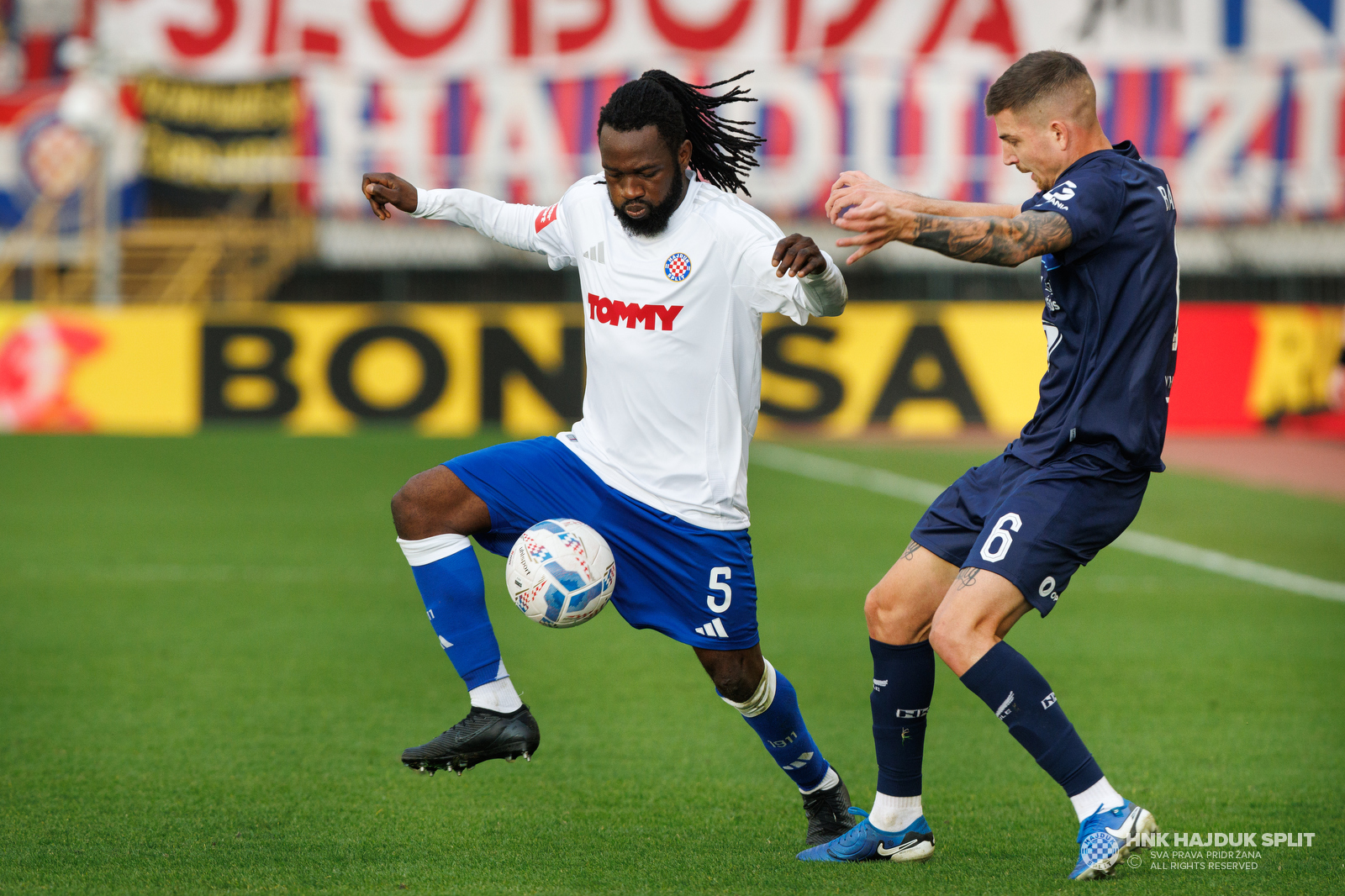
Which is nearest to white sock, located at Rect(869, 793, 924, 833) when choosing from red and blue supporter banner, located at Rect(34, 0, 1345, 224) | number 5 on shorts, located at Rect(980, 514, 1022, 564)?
number 5 on shorts, located at Rect(980, 514, 1022, 564)

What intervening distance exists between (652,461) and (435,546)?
0.74 meters

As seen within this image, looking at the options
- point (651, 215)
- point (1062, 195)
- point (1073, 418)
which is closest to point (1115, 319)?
point (1073, 418)

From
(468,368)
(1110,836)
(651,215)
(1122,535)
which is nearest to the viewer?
(1110,836)

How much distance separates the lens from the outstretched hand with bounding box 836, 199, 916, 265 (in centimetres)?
384

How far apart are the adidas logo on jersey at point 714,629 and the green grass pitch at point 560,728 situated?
2.09 feet

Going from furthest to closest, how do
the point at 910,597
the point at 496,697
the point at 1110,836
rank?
the point at 496,697 < the point at 910,597 < the point at 1110,836

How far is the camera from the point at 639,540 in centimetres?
493

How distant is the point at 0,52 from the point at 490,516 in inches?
1039

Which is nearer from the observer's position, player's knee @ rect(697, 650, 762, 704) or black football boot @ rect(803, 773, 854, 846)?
player's knee @ rect(697, 650, 762, 704)

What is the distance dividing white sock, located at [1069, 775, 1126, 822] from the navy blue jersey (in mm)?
903

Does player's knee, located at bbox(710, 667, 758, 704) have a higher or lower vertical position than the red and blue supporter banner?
lower

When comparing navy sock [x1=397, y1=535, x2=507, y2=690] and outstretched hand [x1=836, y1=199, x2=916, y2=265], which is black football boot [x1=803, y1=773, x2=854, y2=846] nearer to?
navy sock [x1=397, y1=535, x2=507, y2=690]

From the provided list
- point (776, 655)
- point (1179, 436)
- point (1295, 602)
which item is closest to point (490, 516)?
point (776, 655)

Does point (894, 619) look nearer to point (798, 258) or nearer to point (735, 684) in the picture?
point (735, 684)
